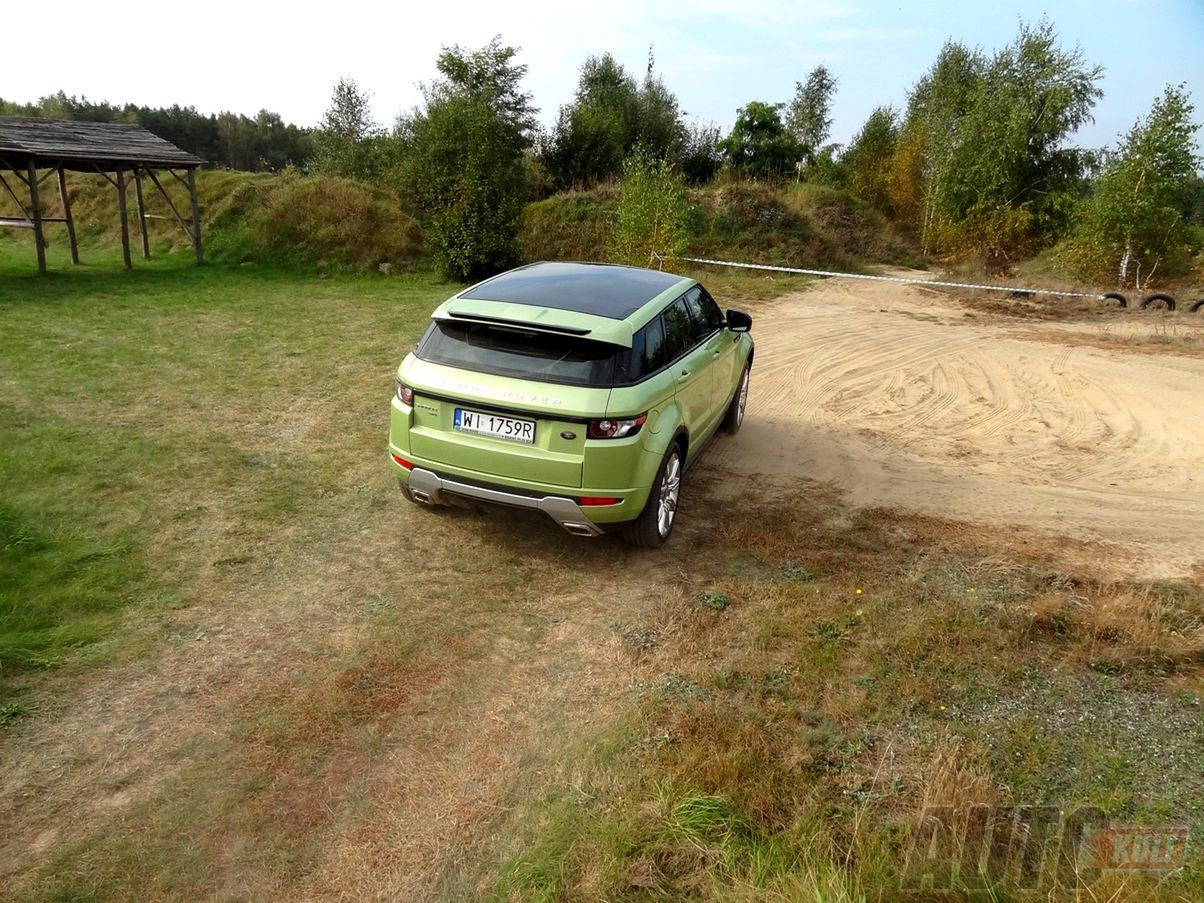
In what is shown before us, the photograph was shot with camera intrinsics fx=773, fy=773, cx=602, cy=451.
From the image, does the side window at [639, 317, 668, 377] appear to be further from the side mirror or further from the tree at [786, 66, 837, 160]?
the tree at [786, 66, 837, 160]

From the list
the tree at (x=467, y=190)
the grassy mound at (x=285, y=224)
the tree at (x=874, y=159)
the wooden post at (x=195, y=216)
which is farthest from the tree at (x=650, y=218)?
the tree at (x=874, y=159)

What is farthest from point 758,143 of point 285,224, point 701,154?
point 285,224

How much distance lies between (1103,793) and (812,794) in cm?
118

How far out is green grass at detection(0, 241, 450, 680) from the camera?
4496 millimetres

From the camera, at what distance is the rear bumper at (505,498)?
4656mm

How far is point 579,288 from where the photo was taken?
18.1ft

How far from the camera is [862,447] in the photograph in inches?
302

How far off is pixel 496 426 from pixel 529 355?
48cm

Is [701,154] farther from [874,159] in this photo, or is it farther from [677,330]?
[677,330]

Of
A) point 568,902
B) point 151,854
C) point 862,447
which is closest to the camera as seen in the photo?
point 568,902

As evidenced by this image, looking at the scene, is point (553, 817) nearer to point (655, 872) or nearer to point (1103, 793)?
point (655, 872)

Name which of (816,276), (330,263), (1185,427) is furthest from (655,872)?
(816,276)

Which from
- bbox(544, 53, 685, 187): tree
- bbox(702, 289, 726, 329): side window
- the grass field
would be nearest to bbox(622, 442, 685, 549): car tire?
the grass field

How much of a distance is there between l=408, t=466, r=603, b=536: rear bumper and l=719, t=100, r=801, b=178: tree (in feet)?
98.0
